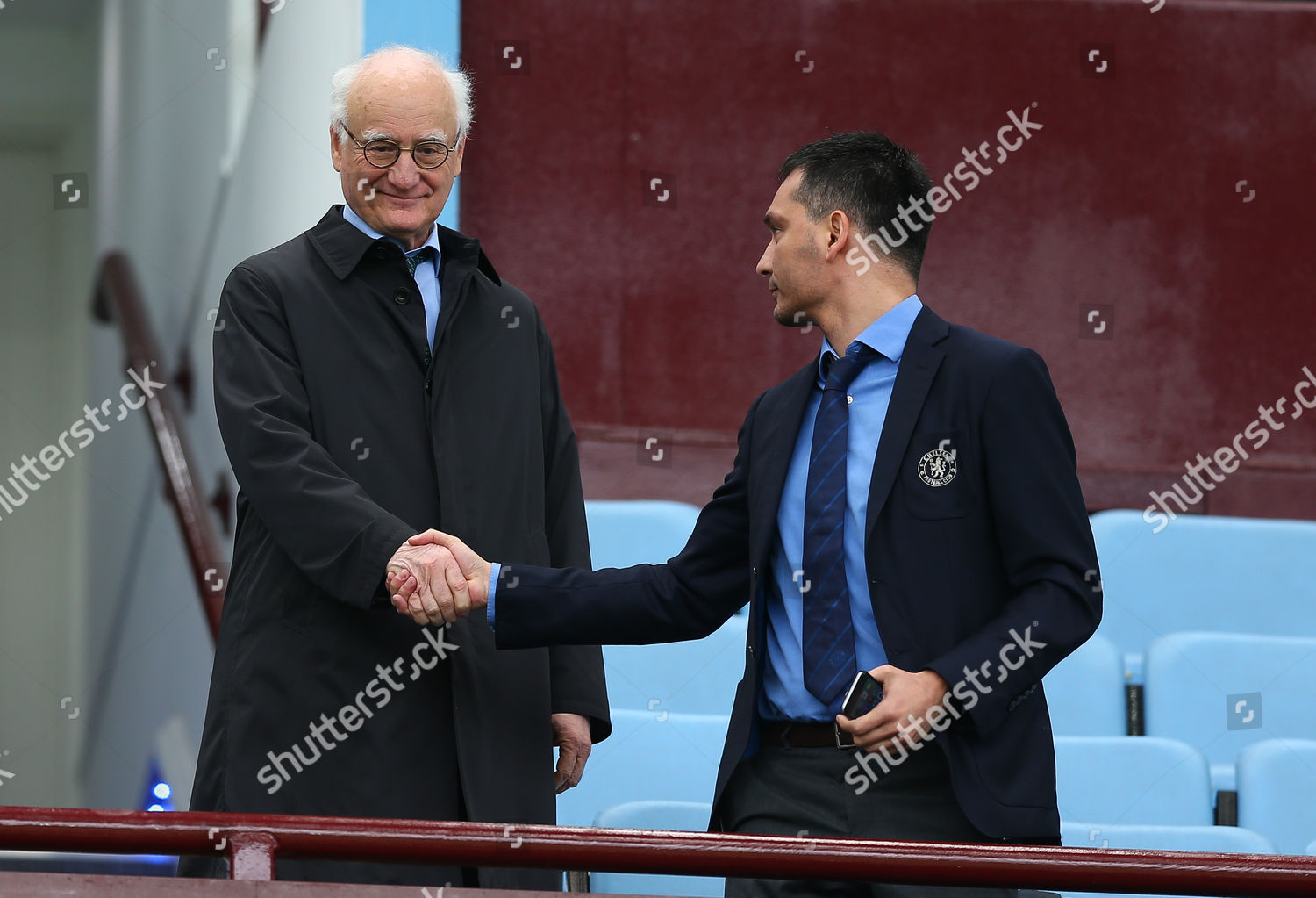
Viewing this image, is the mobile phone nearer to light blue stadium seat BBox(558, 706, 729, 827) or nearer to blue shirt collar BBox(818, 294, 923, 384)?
blue shirt collar BBox(818, 294, 923, 384)

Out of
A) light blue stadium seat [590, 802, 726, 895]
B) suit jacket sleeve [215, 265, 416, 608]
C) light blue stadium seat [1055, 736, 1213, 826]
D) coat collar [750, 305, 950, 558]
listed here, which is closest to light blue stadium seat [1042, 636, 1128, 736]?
light blue stadium seat [1055, 736, 1213, 826]

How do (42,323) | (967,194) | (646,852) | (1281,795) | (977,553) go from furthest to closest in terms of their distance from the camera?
1. (967,194)
2. (42,323)
3. (1281,795)
4. (977,553)
5. (646,852)

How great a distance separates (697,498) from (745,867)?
9.26ft

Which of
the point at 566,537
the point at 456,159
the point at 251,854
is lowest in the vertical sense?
the point at 251,854

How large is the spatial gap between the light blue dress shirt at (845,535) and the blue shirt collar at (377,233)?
1.84 feet

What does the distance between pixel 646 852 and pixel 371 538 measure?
0.59m

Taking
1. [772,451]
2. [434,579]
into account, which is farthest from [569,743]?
[772,451]

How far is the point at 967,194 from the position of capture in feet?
14.2

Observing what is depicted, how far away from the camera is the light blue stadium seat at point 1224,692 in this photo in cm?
306

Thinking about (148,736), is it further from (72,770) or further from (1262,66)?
(1262,66)

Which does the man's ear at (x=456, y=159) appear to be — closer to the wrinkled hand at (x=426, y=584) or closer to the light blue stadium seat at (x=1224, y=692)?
the wrinkled hand at (x=426, y=584)

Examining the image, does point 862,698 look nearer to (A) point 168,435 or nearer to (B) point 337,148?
(B) point 337,148

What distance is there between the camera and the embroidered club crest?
5.40 feet

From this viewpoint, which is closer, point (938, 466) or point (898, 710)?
point (898, 710)
